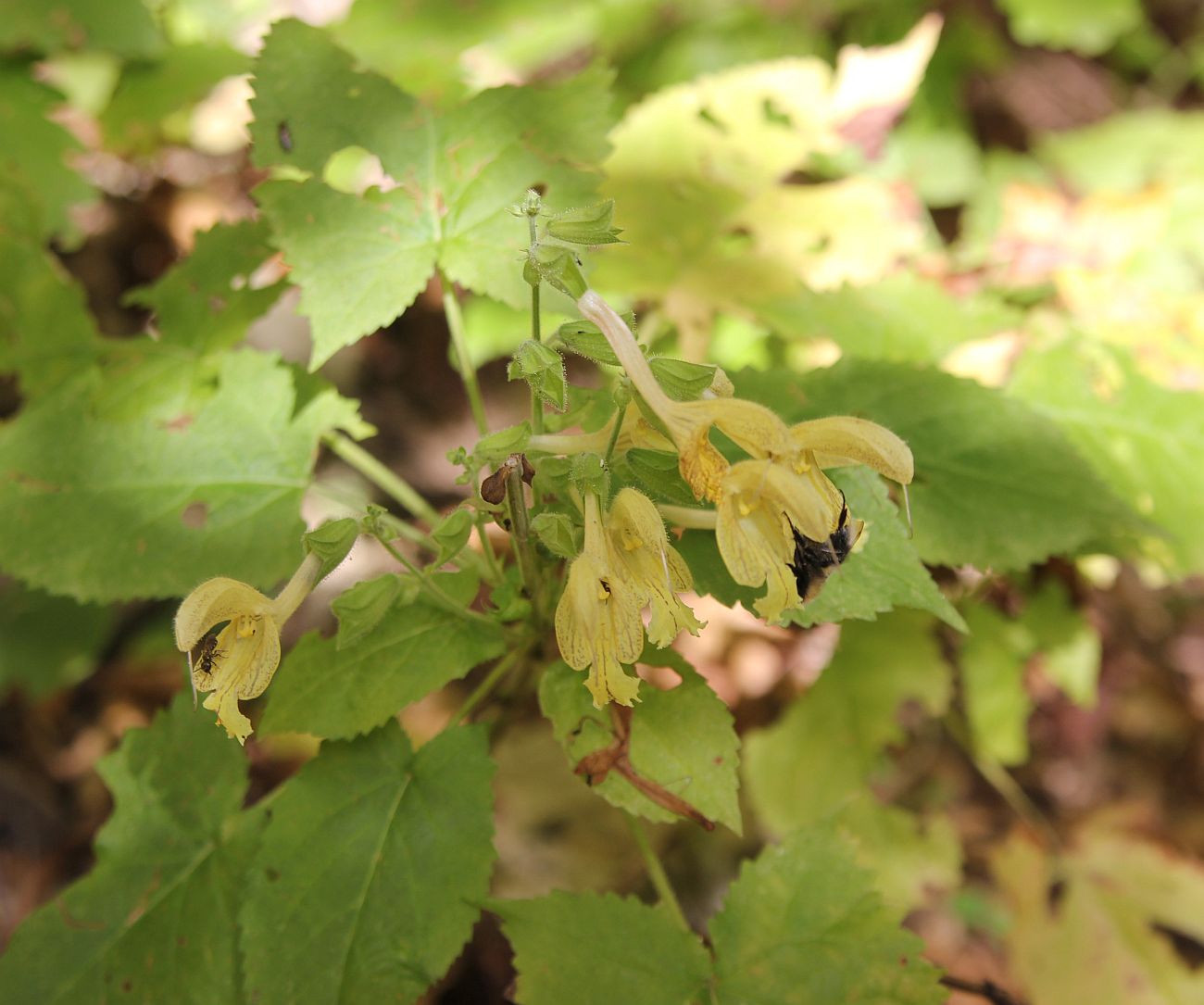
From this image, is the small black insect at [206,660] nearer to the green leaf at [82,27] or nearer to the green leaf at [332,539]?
the green leaf at [332,539]

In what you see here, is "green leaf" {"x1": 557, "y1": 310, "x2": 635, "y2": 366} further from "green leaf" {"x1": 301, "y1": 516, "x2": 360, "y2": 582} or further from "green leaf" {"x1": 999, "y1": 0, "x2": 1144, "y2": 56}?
"green leaf" {"x1": 999, "y1": 0, "x2": 1144, "y2": 56}

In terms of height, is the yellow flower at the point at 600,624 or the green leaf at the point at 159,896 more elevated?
the yellow flower at the point at 600,624

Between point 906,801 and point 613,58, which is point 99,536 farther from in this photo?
point 613,58

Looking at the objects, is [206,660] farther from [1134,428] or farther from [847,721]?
[1134,428]

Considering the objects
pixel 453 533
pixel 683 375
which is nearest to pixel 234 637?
pixel 453 533

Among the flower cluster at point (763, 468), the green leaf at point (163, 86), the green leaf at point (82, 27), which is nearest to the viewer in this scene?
the flower cluster at point (763, 468)

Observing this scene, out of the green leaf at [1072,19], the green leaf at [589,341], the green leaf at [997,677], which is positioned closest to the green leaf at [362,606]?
the green leaf at [589,341]

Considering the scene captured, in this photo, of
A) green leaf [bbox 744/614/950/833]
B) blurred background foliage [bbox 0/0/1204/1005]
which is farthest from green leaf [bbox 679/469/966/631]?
green leaf [bbox 744/614/950/833]
